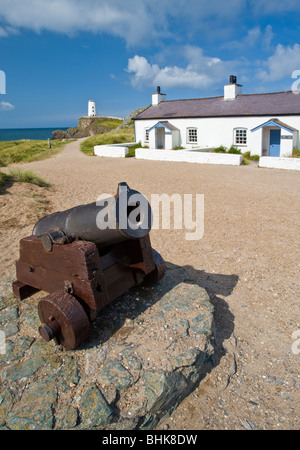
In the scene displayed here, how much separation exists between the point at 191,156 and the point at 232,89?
6.91 m

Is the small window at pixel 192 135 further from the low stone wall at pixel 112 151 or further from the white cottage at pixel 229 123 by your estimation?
the low stone wall at pixel 112 151

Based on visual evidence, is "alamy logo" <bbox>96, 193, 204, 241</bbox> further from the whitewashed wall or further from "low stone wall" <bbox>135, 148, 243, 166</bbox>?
the whitewashed wall

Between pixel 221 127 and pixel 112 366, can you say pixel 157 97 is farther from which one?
pixel 112 366

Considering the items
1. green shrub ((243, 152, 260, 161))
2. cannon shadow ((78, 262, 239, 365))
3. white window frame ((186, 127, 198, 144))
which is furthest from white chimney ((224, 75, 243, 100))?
cannon shadow ((78, 262, 239, 365))

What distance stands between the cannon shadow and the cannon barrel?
784 millimetres

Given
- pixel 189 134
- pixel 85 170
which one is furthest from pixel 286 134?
pixel 85 170

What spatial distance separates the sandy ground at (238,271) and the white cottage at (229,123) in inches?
280

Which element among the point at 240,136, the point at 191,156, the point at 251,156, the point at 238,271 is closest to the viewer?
the point at 238,271

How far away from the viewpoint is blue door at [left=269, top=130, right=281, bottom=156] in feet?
59.9

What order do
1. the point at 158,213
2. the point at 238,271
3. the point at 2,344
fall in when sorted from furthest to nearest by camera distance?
the point at 158,213 < the point at 238,271 < the point at 2,344

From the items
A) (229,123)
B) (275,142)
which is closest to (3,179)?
(229,123)

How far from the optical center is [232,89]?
2089 centimetres

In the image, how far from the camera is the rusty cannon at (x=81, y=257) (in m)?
2.50
